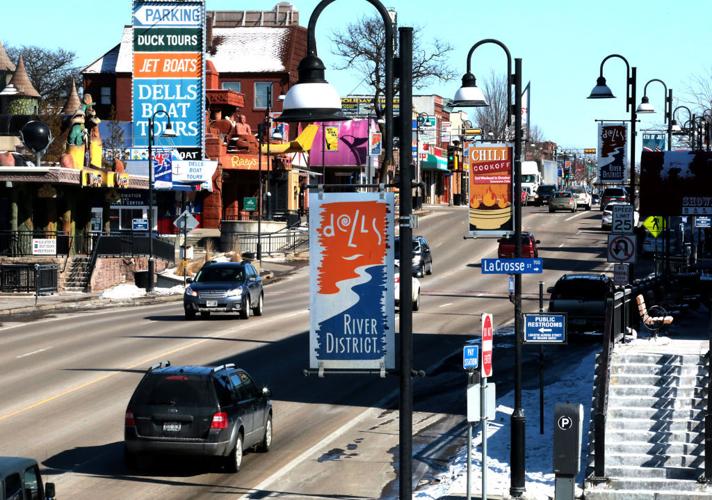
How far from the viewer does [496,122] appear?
15850 centimetres

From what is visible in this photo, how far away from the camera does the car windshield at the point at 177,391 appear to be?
19922 mm

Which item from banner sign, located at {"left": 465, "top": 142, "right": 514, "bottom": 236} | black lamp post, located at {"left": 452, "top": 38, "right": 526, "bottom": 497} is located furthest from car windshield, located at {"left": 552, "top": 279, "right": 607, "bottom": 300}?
black lamp post, located at {"left": 452, "top": 38, "right": 526, "bottom": 497}

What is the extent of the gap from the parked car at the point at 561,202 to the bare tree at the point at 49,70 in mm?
54150

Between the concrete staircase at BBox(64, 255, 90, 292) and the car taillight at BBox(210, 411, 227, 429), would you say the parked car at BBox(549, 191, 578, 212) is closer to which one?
the concrete staircase at BBox(64, 255, 90, 292)

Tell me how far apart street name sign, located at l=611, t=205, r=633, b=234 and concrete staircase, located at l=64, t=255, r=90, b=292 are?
104ft

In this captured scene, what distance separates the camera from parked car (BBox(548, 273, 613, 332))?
37.3 meters

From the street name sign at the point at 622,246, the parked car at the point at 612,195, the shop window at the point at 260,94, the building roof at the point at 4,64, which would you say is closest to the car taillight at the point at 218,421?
the street name sign at the point at 622,246

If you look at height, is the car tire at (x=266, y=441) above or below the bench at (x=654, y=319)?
below

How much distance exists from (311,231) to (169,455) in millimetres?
5865

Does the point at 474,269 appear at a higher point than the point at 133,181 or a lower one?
lower

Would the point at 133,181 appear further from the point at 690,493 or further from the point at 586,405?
the point at 690,493

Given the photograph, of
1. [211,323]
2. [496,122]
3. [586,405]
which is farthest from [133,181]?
[496,122]

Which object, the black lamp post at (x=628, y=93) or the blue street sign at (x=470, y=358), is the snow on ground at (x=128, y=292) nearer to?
the black lamp post at (x=628, y=93)

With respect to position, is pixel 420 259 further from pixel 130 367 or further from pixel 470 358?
pixel 470 358
